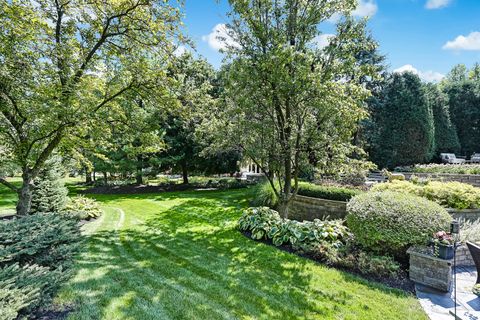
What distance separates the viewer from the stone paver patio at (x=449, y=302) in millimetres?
3397

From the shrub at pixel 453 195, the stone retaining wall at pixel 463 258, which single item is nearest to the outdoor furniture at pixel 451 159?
the shrub at pixel 453 195

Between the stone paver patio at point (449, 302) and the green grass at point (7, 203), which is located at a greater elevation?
the green grass at point (7, 203)

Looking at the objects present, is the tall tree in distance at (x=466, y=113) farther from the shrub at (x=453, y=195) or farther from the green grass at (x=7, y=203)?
the green grass at (x=7, y=203)

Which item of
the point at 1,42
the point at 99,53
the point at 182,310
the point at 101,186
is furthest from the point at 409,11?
the point at 101,186

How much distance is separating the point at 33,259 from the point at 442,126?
27357 mm

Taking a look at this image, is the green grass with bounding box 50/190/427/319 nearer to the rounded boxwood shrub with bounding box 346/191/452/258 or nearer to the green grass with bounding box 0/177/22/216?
the rounded boxwood shrub with bounding box 346/191/452/258

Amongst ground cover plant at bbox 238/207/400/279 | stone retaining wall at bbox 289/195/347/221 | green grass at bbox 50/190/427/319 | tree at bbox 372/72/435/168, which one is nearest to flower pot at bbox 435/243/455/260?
ground cover plant at bbox 238/207/400/279

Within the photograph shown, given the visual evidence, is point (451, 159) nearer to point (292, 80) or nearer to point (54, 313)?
point (292, 80)

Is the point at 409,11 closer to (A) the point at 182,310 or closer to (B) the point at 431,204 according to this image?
(B) the point at 431,204

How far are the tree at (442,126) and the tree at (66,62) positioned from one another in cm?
2366

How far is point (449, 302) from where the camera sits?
12.4ft

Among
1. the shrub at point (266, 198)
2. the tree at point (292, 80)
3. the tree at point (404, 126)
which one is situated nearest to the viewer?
the tree at point (292, 80)

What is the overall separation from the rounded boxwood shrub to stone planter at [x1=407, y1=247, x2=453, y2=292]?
1.01ft

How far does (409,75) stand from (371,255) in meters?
19.7
